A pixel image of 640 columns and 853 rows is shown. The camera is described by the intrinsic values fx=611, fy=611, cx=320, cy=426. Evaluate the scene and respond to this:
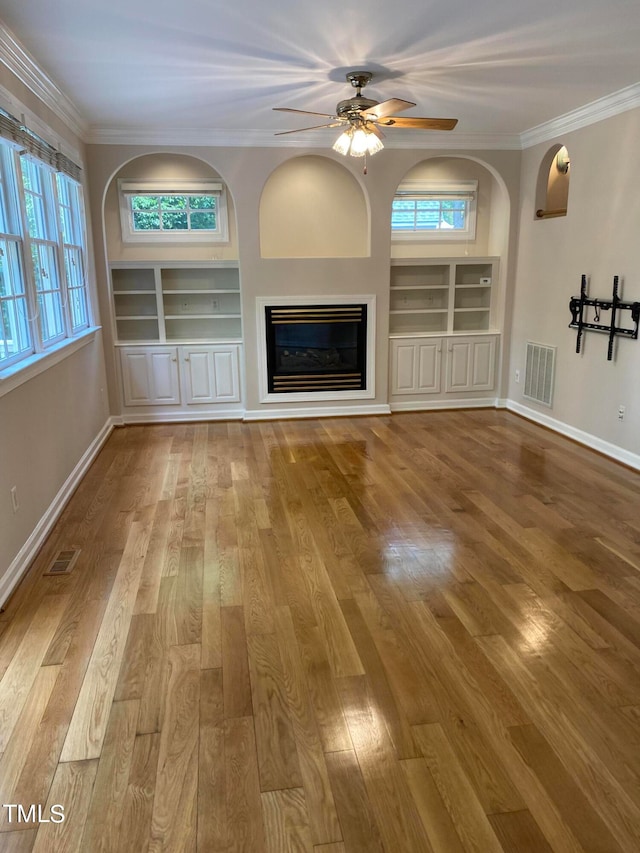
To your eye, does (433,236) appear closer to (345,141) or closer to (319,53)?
(345,141)

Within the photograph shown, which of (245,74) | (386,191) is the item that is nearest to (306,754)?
(245,74)

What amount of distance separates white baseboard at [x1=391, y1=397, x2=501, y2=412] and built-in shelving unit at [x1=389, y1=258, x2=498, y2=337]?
2.51ft

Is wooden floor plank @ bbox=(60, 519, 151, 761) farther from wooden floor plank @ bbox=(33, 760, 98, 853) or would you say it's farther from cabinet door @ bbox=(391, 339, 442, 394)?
cabinet door @ bbox=(391, 339, 442, 394)

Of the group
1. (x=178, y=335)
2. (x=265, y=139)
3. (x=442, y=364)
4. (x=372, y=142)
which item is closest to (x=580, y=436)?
(x=442, y=364)

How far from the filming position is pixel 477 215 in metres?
6.85

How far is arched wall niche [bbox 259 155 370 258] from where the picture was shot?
648 cm

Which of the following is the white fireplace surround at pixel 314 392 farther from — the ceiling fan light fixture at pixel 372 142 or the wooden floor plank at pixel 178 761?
the wooden floor plank at pixel 178 761

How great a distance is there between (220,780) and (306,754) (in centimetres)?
29

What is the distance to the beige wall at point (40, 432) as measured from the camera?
3145 millimetres

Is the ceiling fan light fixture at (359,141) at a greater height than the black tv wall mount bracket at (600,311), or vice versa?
the ceiling fan light fixture at (359,141)

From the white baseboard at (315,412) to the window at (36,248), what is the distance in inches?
76.8

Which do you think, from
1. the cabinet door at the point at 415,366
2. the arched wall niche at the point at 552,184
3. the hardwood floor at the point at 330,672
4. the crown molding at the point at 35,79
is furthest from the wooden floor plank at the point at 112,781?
the arched wall niche at the point at 552,184

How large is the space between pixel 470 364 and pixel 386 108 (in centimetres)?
350

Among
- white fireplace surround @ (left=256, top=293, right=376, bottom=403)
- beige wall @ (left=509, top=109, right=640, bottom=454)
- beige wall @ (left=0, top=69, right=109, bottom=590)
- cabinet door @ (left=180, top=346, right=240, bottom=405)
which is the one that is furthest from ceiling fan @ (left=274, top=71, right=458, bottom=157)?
cabinet door @ (left=180, top=346, right=240, bottom=405)
